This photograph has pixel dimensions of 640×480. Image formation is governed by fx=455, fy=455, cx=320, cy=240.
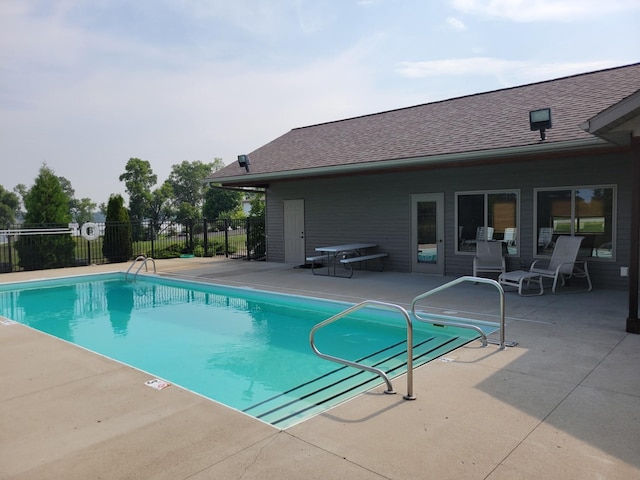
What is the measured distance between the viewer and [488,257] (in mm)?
9430

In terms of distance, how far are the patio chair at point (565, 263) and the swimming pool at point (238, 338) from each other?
3181 millimetres

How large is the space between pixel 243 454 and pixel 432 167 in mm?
8784

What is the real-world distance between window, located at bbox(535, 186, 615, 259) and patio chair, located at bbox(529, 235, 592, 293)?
0.29 meters

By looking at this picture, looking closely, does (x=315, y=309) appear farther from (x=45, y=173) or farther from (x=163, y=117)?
(x=163, y=117)

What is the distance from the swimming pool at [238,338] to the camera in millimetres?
4574

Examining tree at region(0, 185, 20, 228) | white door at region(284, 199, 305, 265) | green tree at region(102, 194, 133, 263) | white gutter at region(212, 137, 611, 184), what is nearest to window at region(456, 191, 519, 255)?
white gutter at region(212, 137, 611, 184)

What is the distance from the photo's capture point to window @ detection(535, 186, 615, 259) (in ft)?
27.7

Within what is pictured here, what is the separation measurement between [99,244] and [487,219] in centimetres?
1268

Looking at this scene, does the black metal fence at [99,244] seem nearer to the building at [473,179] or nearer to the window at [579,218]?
the building at [473,179]

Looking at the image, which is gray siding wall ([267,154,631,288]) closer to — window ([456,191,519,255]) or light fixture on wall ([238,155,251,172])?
window ([456,191,519,255])

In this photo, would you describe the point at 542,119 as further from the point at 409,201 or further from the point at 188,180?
the point at 188,180

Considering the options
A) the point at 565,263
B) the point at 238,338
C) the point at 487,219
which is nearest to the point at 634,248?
the point at 565,263

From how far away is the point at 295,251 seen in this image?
14.0m

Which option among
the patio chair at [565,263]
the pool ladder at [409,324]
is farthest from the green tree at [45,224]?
the patio chair at [565,263]
